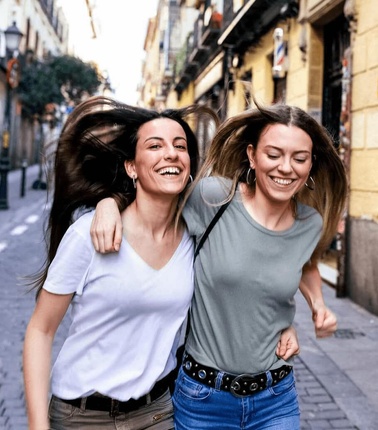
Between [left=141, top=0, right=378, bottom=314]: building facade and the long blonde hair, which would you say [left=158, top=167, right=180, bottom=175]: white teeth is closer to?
the long blonde hair

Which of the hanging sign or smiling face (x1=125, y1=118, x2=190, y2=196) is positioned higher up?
the hanging sign

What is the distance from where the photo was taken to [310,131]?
216 cm

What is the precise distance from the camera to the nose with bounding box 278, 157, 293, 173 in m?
2.06

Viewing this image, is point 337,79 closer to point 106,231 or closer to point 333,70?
point 333,70

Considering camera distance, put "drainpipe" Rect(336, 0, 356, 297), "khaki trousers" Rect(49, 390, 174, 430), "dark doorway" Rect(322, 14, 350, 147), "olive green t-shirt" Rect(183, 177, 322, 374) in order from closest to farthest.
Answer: "khaki trousers" Rect(49, 390, 174, 430) < "olive green t-shirt" Rect(183, 177, 322, 374) < "drainpipe" Rect(336, 0, 356, 297) < "dark doorway" Rect(322, 14, 350, 147)

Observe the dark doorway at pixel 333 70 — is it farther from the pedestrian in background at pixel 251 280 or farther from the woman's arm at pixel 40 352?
the woman's arm at pixel 40 352

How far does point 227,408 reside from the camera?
6.66 feet

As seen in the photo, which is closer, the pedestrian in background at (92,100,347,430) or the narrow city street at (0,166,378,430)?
the pedestrian in background at (92,100,347,430)

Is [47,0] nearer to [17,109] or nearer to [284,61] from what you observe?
[17,109]

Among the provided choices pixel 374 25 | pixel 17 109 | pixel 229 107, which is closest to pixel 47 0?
pixel 17 109

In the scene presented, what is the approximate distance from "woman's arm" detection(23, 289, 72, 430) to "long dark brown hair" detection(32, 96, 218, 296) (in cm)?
34

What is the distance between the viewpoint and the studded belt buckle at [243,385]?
200 centimetres

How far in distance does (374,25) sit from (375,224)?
232cm

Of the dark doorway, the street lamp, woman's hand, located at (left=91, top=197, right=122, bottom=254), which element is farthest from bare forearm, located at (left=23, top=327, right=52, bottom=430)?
the street lamp
